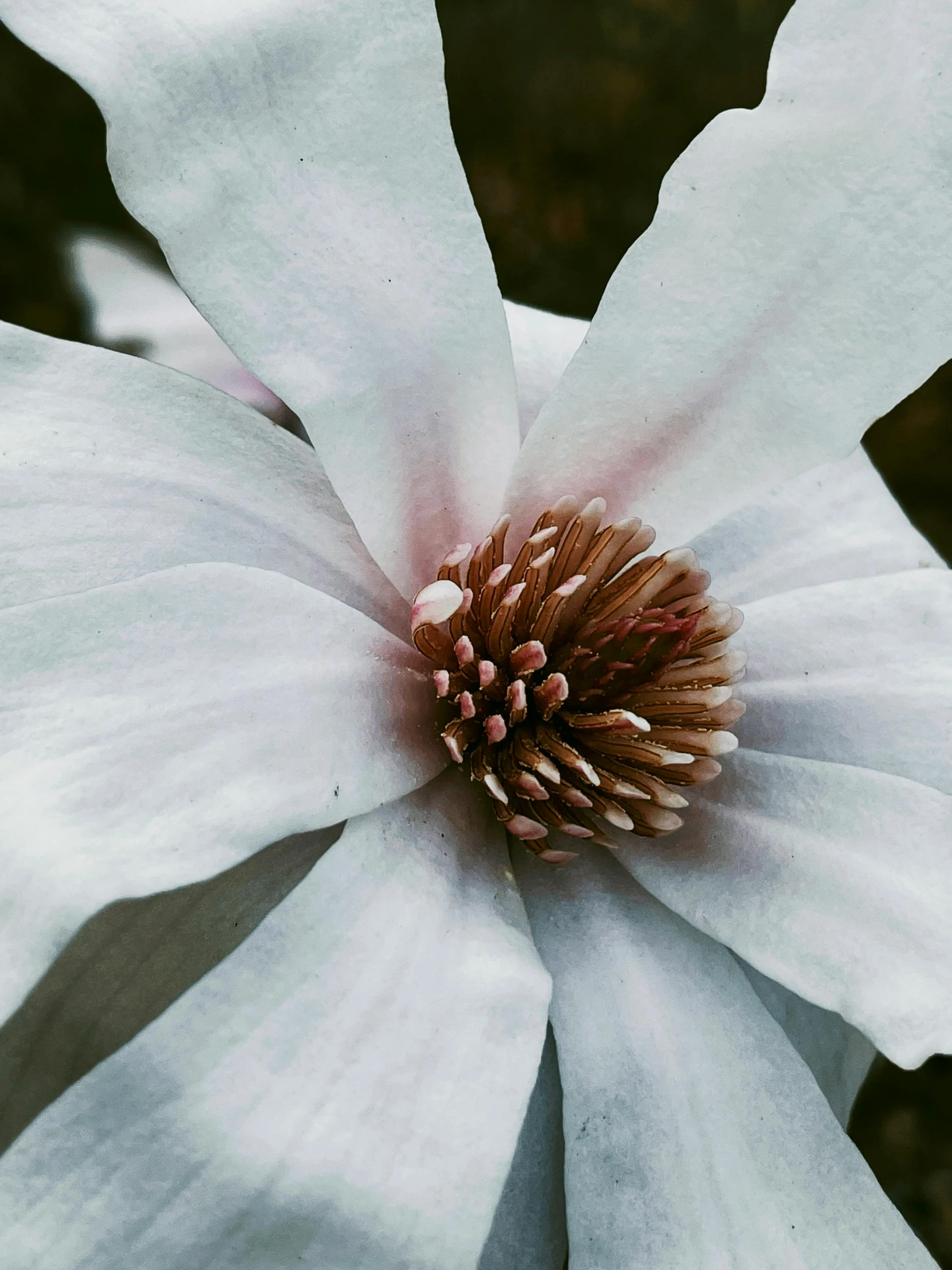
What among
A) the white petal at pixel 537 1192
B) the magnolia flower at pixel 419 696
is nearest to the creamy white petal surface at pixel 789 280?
the magnolia flower at pixel 419 696

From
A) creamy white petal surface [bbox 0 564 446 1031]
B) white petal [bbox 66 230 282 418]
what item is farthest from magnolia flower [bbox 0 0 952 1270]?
white petal [bbox 66 230 282 418]

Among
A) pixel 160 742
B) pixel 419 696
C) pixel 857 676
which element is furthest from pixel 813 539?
pixel 160 742

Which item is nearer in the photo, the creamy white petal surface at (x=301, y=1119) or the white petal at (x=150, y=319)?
the creamy white petal surface at (x=301, y=1119)

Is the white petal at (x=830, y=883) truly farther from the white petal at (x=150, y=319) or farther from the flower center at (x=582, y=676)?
the white petal at (x=150, y=319)

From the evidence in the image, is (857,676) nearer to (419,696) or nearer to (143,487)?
(419,696)

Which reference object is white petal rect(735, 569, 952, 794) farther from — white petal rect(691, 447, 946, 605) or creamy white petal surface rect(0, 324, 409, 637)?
creamy white petal surface rect(0, 324, 409, 637)

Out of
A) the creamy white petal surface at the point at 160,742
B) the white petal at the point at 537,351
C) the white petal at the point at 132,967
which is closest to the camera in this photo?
the creamy white petal surface at the point at 160,742

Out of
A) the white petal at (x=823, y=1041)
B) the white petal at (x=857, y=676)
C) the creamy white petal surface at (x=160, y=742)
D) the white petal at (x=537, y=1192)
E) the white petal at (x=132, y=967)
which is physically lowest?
the white petal at (x=823, y=1041)
